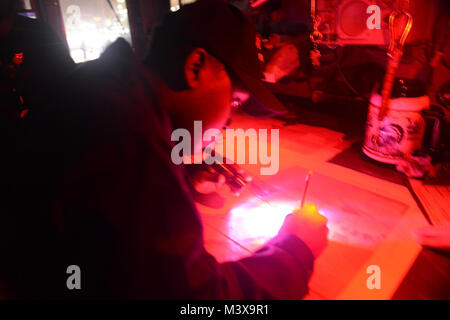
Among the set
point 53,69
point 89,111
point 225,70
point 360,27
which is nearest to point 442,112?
point 360,27

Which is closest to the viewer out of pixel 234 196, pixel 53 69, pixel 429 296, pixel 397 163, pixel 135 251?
pixel 135 251

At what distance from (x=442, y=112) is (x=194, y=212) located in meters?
1.17

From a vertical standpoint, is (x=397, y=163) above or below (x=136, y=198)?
below

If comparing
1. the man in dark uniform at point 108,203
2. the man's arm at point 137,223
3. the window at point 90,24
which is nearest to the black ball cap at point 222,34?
the man in dark uniform at point 108,203

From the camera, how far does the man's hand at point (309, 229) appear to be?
2.01 feet

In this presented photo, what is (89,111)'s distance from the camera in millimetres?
423

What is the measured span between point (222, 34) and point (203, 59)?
0.07 meters

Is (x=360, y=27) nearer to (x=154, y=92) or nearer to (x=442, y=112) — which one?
(x=442, y=112)

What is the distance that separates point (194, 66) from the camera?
1.78ft

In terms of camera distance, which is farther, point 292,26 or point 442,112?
point 292,26

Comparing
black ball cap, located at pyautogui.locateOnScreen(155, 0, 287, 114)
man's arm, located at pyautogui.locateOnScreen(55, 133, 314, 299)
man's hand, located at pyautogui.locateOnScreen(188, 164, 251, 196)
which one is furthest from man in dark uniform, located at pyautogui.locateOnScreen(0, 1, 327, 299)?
man's hand, located at pyautogui.locateOnScreen(188, 164, 251, 196)

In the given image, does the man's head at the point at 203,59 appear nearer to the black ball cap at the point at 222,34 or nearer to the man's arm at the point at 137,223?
the black ball cap at the point at 222,34

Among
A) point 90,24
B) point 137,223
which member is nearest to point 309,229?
point 137,223

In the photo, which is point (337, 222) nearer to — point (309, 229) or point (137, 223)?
point (309, 229)
